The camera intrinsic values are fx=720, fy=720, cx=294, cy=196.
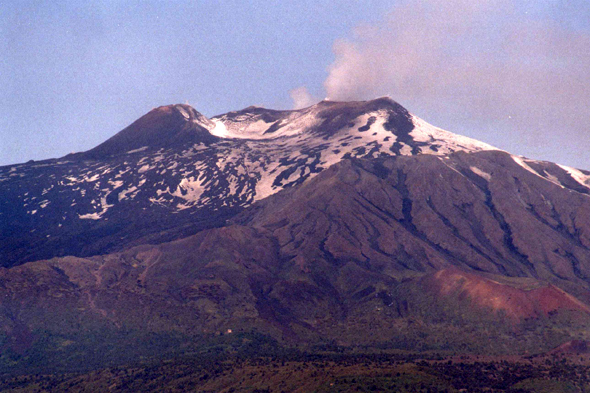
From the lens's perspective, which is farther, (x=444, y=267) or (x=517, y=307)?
(x=444, y=267)

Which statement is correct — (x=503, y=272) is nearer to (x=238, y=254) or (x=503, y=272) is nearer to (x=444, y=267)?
(x=444, y=267)

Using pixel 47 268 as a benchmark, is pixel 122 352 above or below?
below

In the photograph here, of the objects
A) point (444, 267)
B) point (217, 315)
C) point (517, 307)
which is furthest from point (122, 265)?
point (517, 307)

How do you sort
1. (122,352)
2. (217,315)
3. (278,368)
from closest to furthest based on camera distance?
(278,368), (122,352), (217,315)

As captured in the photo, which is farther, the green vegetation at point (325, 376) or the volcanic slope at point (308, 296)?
the volcanic slope at point (308, 296)

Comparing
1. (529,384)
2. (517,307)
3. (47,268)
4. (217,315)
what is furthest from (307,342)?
(47,268)

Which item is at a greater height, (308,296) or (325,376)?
(325,376)

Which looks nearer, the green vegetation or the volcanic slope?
the green vegetation

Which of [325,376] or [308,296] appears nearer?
[325,376]

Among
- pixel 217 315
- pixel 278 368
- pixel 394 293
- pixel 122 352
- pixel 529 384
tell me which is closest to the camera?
pixel 529 384

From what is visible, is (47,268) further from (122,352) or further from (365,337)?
(365,337)
